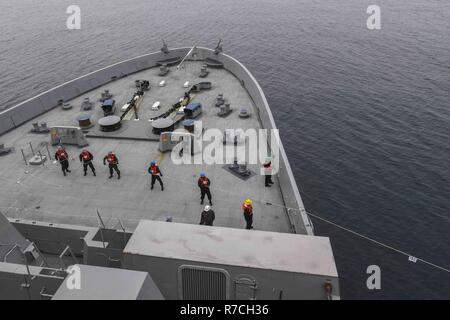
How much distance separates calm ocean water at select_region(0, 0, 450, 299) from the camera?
21.7m

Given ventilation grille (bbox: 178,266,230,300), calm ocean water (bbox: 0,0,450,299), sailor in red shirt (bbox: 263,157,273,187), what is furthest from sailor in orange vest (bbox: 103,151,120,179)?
calm ocean water (bbox: 0,0,450,299)

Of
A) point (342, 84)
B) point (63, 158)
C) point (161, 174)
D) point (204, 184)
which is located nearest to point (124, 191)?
point (161, 174)

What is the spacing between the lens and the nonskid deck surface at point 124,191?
14750 millimetres

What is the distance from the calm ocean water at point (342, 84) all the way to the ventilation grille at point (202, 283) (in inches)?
449

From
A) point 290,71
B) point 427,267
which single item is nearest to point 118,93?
point 427,267

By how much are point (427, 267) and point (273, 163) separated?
10444 millimetres

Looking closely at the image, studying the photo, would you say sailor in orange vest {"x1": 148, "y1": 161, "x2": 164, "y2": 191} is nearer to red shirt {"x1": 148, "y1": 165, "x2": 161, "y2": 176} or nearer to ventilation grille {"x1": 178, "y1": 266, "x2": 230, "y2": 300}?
red shirt {"x1": 148, "y1": 165, "x2": 161, "y2": 176}

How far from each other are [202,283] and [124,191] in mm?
8185

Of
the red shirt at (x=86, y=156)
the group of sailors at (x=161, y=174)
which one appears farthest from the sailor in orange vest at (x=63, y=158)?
the red shirt at (x=86, y=156)

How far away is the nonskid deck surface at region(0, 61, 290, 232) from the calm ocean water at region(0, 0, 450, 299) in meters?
7.79

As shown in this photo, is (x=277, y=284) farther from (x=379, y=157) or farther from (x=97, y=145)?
(x=379, y=157)

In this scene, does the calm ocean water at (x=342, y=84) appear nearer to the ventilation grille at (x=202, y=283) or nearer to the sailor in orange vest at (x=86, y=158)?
the ventilation grille at (x=202, y=283)

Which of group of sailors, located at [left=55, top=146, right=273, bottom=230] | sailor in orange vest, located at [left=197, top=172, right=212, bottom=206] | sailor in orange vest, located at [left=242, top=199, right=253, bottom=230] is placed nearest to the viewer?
sailor in orange vest, located at [left=242, top=199, right=253, bottom=230]

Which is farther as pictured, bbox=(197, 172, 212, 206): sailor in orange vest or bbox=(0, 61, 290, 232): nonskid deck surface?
bbox=(0, 61, 290, 232): nonskid deck surface
